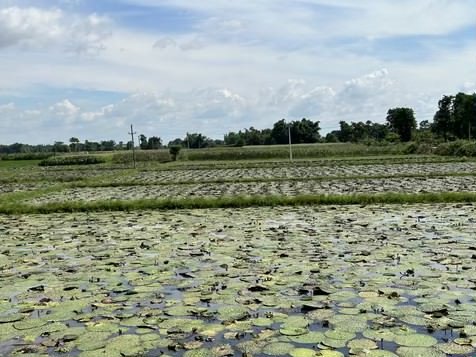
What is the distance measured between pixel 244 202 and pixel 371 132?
251ft

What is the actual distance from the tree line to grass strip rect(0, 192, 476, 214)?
41125 millimetres

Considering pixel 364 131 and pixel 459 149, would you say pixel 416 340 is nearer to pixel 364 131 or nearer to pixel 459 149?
pixel 459 149

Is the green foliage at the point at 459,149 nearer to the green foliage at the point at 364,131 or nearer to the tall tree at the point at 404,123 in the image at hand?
the tall tree at the point at 404,123

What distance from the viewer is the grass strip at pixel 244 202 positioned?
13.6 meters

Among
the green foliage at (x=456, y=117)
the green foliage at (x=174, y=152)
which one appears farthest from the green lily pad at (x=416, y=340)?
the green foliage at (x=456, y=117)

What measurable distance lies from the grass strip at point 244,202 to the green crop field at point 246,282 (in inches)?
9.5

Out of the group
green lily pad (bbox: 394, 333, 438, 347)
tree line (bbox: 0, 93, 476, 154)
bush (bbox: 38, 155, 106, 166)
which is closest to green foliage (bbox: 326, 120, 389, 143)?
tree line (bbox: 0, 93, 476, 154)

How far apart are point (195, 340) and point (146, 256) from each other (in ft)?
12.0

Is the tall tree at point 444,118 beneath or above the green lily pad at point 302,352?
above

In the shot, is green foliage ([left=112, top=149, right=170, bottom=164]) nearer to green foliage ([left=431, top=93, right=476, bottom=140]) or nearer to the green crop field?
green foliage ([left=431, top=93, right=476, bottom=140])

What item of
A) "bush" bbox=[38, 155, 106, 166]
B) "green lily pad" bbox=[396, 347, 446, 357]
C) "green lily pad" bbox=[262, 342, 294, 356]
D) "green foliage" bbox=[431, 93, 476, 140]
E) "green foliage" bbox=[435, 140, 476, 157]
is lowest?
"green lily pad" bbox=[396, 347, 446, 357]

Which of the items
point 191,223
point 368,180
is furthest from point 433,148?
point 191,223

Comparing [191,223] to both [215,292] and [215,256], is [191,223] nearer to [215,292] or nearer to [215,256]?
[215,256]

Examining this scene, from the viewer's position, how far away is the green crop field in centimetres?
441
